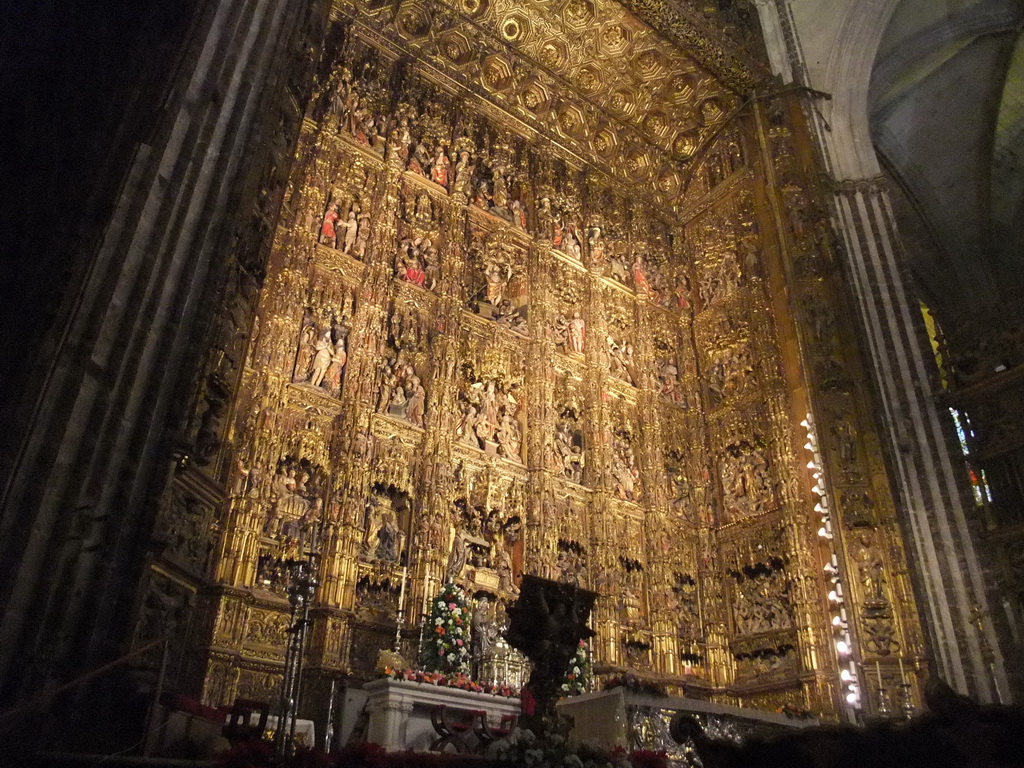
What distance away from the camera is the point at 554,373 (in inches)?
494

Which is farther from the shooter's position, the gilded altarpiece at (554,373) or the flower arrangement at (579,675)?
the gilded altarpiece at (554,373)

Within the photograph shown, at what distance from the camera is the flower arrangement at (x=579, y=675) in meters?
9.02

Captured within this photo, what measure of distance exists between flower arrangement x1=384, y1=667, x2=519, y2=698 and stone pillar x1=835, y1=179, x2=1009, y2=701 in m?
5.46

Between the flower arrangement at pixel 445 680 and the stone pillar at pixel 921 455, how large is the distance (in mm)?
5465

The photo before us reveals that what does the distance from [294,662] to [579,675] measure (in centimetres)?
482

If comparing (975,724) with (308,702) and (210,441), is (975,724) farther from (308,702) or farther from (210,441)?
(308,702)

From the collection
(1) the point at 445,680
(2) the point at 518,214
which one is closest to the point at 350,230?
(2) the point at 518,214

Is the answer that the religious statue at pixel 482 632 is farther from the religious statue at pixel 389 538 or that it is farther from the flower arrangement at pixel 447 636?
the religious statue at pixel 389 538

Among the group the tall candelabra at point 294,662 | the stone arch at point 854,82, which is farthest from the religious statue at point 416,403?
the stone arch at point 854,82

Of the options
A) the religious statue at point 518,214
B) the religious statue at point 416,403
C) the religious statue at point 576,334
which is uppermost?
the religious statue at point 518,214

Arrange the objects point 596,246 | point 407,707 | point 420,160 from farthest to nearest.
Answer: point 596,246 → point 420,160 → point 407,707

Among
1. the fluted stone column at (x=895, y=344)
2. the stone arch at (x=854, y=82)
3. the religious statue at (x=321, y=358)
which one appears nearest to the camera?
the fluted stone column at (x=895, y=344)

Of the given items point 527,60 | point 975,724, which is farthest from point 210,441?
point 527,60

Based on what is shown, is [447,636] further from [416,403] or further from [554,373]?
[554,373]
